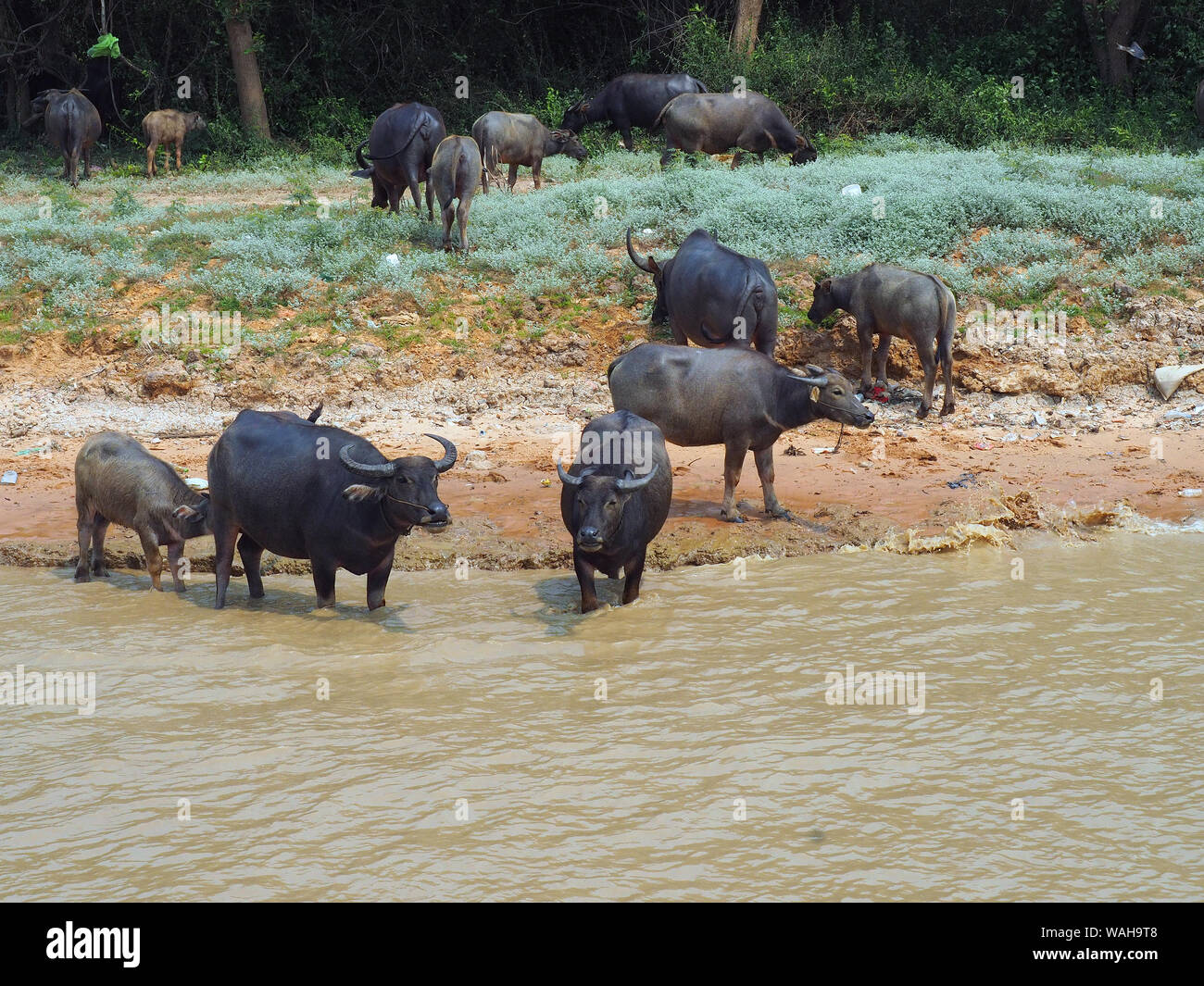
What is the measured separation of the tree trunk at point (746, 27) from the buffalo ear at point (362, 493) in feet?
54.4

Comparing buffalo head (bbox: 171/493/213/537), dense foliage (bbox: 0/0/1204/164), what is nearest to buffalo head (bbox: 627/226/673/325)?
buffalo head (bbox: 171/493/213/537)

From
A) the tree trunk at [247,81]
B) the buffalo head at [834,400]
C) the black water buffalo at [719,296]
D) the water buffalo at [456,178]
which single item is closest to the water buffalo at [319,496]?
the buffalo head at [834,400]

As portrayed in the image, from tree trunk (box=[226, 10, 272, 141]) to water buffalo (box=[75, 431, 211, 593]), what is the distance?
14875mm

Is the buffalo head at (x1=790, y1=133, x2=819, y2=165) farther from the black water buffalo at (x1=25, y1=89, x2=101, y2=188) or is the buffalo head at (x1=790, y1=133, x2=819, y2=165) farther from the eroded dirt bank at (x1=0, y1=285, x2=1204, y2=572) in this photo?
the black water buffalo at (x1=25, y1=89, x2=101, y2=188)

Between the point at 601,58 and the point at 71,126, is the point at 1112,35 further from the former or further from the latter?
the point at 71,126

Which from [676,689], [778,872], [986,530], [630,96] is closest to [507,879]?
[778,872]

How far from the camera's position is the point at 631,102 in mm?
20875

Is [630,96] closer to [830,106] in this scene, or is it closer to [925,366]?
[830,106]

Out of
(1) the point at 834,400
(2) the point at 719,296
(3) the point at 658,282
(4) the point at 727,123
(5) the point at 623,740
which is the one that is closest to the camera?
(5) the point at 623,740

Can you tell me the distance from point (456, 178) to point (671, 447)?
14.5 feet

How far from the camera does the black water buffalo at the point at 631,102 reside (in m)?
20.5

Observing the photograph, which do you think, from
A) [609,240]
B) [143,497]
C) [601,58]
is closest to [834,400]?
[143,497]

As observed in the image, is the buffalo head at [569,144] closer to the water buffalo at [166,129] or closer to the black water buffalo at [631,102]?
the black water buffalo at [631,102]

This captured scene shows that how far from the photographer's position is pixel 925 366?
1162cm
